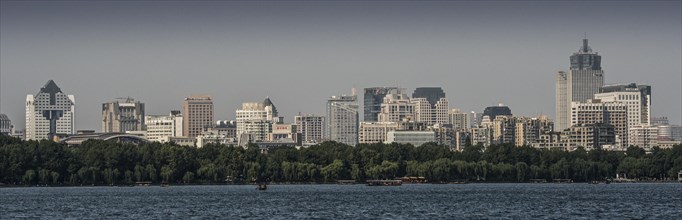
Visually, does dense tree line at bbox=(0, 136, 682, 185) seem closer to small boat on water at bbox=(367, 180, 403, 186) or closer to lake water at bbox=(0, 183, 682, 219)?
small boat on water at bbox=(367, 180, 403, 186)

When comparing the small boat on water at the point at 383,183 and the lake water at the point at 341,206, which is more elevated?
the small boat on water at the point at 383,183

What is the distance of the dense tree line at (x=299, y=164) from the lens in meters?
157

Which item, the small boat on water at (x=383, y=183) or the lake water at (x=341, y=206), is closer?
the lake water at (x=341, y=206)

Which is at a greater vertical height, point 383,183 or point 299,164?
point 299,164

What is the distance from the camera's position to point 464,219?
3255 inches

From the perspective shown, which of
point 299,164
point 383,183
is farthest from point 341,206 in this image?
point 299,164

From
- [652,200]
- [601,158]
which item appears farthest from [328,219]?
[601,158]

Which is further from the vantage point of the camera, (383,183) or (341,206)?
(383,183)

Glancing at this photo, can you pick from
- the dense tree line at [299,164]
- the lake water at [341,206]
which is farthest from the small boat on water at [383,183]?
the lake water at [341,206]

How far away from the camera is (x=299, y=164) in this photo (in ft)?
→ 552

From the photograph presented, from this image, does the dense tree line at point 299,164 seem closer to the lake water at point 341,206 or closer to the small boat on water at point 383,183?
the small boat on water at point 383,183

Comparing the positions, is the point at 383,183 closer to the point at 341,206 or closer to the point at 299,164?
the point at 299,164

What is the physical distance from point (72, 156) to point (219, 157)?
16.3m

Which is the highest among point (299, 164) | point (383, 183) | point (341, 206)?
point (299, 164)
